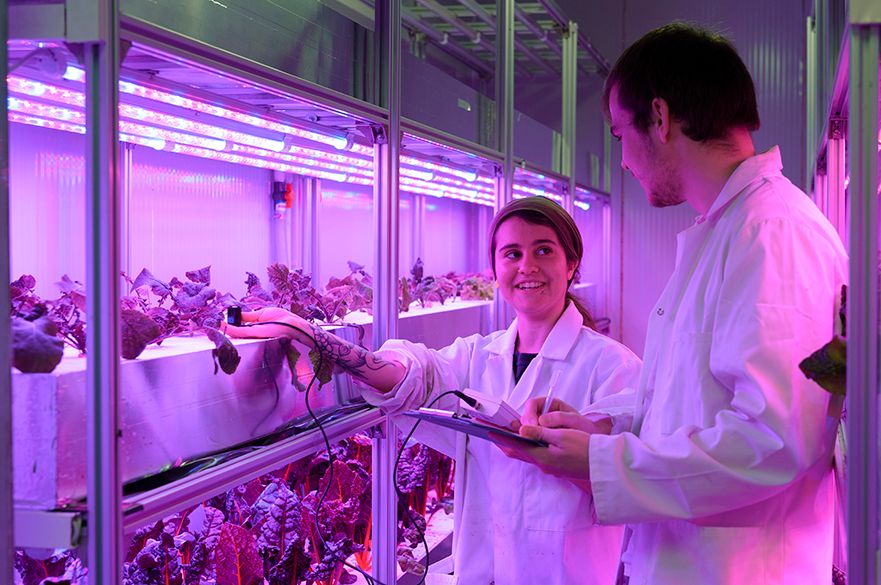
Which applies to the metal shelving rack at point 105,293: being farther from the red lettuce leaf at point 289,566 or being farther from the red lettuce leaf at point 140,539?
the red lettuce leaf at point 140,539

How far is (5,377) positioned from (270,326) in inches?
28.7

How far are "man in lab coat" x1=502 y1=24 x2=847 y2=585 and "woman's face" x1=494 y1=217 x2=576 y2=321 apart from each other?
54 cm

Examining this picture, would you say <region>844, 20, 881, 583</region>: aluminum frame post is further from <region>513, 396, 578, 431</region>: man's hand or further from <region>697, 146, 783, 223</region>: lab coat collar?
<region>513, 396, 578, 431</region>: man's hand

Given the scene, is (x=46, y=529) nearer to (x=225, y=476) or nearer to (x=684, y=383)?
(x=225, y=476)

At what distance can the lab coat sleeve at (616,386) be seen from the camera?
1.90 m

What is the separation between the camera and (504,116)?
3643 mm

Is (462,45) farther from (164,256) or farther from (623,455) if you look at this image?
(623,455)

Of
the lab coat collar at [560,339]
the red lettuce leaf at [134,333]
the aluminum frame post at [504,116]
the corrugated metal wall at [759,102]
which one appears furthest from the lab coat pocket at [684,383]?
the corrugated metal wall at [759,102]

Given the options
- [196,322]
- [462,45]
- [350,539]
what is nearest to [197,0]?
[196,322]

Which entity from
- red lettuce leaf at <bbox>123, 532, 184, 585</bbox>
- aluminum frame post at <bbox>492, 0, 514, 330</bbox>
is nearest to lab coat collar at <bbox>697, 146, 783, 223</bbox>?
red lettuce leaf at <bbox>123, 532, 184, 585</bbox>

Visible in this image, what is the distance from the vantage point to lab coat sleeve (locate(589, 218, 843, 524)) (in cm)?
131

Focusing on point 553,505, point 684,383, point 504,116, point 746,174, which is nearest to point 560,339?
point 553,505

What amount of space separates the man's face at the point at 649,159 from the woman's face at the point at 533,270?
607 millimetres

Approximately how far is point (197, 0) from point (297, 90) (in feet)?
1.24
